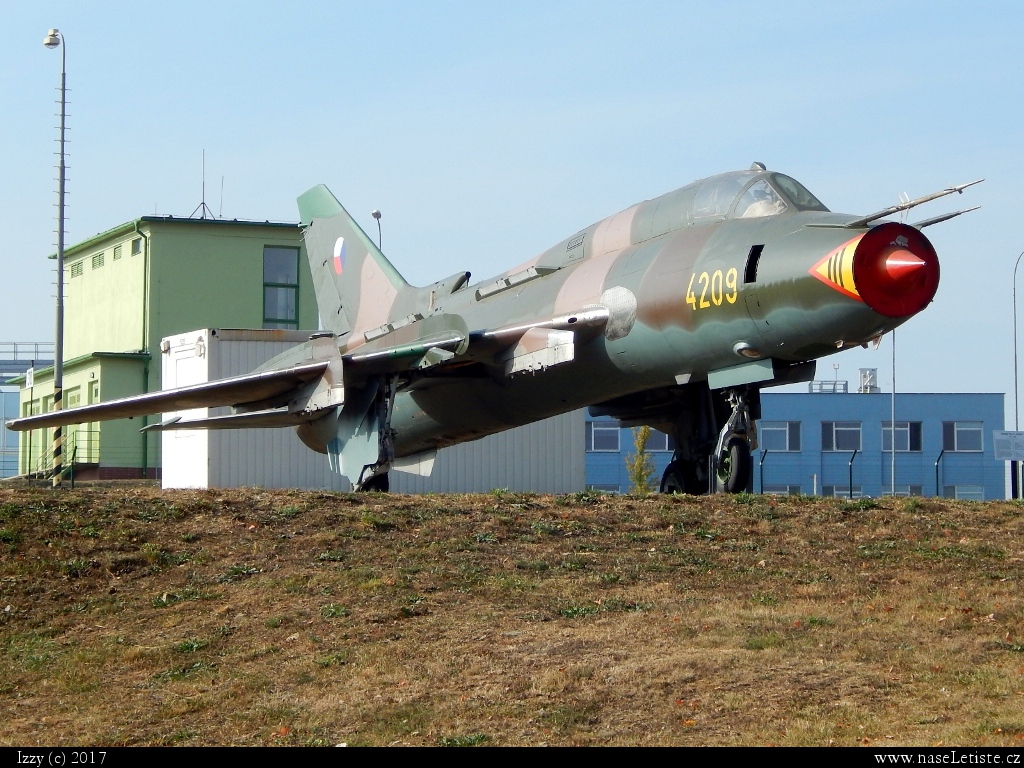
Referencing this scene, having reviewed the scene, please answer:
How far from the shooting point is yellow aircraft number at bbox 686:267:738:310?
47.8 feet

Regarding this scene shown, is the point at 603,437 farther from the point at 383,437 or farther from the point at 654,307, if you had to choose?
the point at 654,307

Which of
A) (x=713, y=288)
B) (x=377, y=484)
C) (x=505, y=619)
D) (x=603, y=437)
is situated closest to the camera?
(x=505, y=619)

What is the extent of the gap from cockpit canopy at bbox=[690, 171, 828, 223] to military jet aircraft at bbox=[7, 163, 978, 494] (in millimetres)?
21

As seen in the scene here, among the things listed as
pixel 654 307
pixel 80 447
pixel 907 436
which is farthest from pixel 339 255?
pixel 907 436

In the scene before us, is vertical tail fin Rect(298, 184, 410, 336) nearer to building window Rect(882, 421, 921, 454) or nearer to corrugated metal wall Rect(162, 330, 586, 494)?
corrugated metal wall Rect(162, 330, 586, 494)

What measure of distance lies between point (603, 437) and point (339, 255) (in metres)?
41.7

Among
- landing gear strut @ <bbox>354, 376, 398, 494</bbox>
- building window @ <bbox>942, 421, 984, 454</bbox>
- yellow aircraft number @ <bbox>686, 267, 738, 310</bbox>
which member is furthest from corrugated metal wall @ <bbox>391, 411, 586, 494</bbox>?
building window @ <bbox>942, 421, 984, 454</bbox>

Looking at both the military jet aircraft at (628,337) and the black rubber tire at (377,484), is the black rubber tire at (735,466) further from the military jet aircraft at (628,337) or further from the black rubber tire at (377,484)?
the black rubber tire at (377,484)

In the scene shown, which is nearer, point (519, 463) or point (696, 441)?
point (696, 441)

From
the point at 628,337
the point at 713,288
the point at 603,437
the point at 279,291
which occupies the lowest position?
the point at 603,437

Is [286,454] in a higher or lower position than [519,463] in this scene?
higher

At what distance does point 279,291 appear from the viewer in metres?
42.9

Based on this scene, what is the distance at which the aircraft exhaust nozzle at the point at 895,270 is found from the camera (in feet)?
44.2
